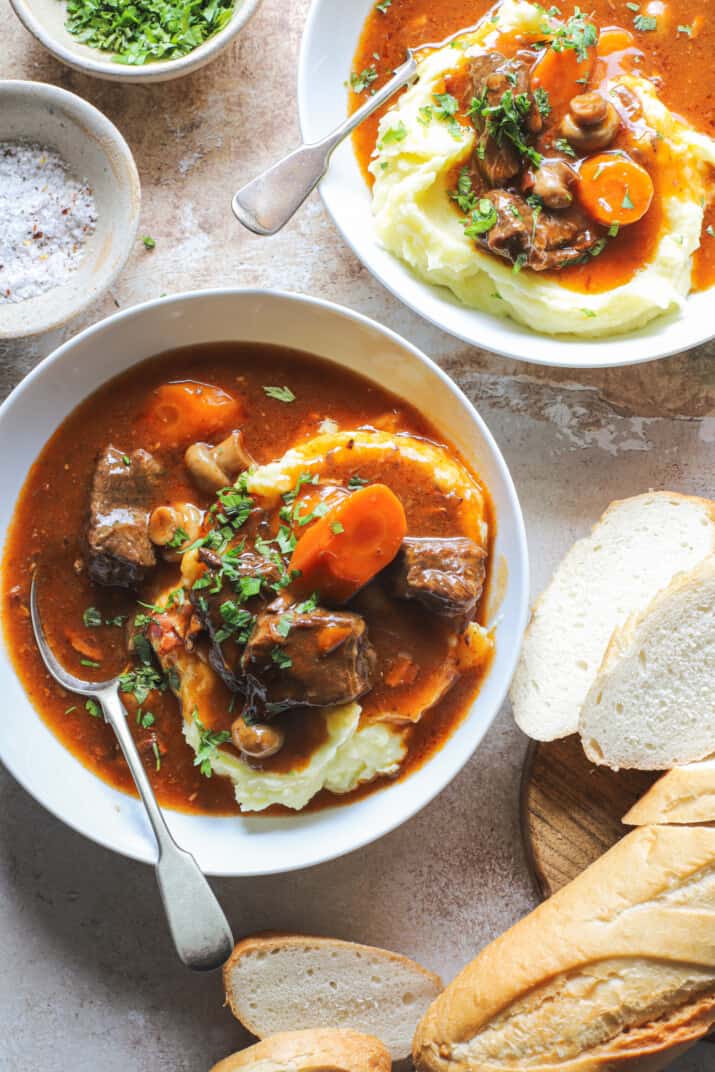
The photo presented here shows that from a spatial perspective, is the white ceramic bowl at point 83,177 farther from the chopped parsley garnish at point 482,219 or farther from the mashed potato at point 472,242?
the chopped parsley garnish at point 482,219

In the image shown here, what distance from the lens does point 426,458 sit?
5.21 meters

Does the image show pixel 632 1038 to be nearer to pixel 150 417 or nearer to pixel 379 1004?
pixel 379 1004

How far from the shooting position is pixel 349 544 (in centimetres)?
486

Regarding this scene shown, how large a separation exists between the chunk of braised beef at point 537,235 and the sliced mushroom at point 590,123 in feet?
1.12

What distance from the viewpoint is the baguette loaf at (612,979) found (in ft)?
15.7

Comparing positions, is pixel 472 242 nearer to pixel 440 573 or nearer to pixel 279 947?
pixel 440 573

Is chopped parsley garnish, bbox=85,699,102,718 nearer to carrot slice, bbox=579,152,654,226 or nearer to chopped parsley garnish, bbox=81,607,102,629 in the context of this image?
chopped parsley garnish, bbox=81,607,102,629

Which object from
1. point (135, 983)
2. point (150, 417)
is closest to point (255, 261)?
point (150, 417)

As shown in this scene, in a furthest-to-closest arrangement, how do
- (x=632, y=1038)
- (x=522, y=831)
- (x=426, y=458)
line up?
1. (x=522, y=831)
2. (x=426, y=458)
3. (x=632, y=1038)

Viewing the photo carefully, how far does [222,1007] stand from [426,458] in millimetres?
3260

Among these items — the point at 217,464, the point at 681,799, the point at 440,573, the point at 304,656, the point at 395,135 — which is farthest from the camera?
the point at 395,135

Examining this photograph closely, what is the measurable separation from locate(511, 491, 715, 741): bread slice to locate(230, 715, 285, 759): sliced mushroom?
138cm

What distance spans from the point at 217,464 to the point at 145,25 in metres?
2.48

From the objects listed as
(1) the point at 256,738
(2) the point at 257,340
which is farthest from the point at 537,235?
(1) the point at 256,738
